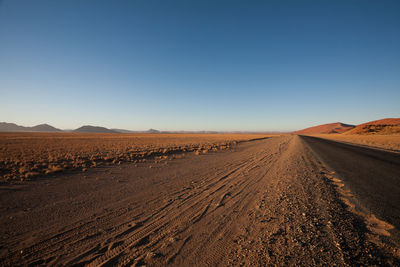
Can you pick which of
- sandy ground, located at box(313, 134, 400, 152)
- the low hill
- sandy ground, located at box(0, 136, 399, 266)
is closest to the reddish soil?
sandy ground, located at box(0, 136, 399, 266)

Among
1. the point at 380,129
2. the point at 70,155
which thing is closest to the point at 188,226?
the point at 70,155

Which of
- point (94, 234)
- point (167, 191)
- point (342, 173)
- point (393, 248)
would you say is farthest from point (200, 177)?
point (342, 173)

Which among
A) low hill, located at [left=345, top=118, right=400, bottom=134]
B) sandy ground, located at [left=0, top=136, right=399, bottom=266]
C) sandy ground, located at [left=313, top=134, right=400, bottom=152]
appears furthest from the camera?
low hill, located at [left=345, top=118, right=400, bottom=134]

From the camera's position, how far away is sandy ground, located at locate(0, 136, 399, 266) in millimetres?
2385

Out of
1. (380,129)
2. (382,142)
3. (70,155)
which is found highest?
(380,129)

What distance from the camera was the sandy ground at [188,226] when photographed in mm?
2385

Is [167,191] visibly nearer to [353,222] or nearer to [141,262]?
[141,262]

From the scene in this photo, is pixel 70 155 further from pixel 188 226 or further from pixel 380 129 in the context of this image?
pixel 380 129

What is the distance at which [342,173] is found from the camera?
22.5ft

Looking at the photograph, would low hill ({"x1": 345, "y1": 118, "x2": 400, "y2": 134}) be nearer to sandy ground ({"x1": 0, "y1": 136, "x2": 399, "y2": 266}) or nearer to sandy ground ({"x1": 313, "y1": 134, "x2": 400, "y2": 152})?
sandy ground ({"x1": 313, "y1": 134, "x2": 400, "y2": 152})

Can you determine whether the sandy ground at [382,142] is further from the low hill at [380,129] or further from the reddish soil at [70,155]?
the reddish soil at [70,155]

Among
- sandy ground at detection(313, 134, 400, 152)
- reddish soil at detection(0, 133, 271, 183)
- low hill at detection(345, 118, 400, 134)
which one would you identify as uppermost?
low hill at detection(345, 118, 400, 134)

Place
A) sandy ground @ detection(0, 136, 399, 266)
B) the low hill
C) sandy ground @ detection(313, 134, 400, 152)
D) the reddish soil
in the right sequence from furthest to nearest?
1. the low hill
2. sandy ground @ detection(313, 134, 400, 152)
3. the reddish soil
4. sandy ground @ detection(0, 136, 399, 266)

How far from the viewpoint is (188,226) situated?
11.0 feet
